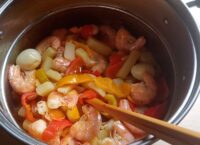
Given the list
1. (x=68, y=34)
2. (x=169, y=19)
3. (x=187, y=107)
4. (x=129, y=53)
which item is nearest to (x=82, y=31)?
(x=68, y=34)

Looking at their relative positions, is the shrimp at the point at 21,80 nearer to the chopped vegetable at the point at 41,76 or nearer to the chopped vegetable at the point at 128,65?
the chopped vegetable at the point at 41,76

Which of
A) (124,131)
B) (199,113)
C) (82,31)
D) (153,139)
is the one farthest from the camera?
(82,31)

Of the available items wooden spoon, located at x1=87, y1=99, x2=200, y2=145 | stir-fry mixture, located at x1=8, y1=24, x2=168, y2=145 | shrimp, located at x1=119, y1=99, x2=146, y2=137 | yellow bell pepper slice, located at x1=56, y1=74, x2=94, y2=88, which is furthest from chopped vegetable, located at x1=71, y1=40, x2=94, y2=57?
wooden spoon, located at x1=87, y1=99, x2=200, y2=145

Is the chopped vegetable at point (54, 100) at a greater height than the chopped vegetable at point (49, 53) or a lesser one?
lesser

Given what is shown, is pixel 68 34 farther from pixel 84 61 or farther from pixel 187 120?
pixel 187 120

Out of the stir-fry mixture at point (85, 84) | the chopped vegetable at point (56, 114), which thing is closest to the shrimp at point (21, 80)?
the stir-fry mixture at point (85, 84)

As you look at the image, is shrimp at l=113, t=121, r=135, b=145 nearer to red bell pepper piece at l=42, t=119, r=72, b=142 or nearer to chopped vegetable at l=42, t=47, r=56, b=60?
red bell pepper piece at l=42, t=119, r=72, b=142
